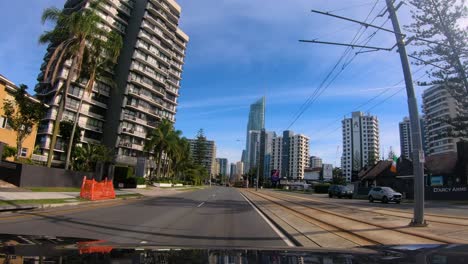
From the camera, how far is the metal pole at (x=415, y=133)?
1356 centimetres

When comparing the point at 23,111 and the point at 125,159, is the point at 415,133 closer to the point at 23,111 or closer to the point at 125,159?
the point at 23,111

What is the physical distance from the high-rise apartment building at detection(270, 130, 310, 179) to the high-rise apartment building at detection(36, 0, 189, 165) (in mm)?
36958

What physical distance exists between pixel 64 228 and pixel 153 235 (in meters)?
2.68

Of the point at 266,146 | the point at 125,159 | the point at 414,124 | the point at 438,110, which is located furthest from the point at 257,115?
the point at 414,124

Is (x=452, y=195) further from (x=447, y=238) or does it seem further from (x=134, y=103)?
(x=134, y=103)

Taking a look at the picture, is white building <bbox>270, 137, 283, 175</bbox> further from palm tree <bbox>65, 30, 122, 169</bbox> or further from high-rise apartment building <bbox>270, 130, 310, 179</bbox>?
palm tree <bbox>65, 30, 122, 169</bbox>

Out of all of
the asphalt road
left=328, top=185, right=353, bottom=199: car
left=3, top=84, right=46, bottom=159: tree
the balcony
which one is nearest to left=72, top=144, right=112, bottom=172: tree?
left=3, top=84, right=46, bottom=159: tree

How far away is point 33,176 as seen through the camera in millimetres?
29078

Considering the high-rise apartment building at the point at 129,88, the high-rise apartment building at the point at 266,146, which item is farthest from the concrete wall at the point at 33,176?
the high-rise apartment building at the point at 266,146

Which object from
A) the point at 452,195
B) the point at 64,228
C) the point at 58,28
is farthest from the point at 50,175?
the point at 452,195

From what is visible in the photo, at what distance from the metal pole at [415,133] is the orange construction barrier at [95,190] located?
59.4 feet

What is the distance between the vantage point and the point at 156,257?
441 centimetres

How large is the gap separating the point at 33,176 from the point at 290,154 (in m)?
106

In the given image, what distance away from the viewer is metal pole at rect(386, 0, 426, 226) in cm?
1356
